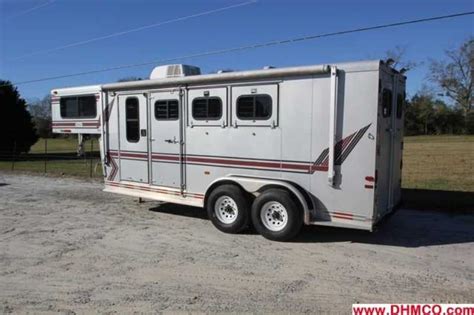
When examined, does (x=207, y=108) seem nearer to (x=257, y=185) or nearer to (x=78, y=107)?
(x=257, y=185)

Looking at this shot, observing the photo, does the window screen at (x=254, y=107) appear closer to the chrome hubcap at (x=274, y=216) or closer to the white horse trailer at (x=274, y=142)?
the white horse trailer at (x=274, y=142)

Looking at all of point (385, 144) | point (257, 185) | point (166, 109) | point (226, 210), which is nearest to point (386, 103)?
point (385, 144)

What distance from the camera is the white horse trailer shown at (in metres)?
7.05

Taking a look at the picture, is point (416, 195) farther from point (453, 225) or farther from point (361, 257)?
point (361, 257)

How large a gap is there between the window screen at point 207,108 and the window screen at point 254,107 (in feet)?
1.51

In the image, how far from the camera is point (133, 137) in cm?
993

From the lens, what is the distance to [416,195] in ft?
37.8

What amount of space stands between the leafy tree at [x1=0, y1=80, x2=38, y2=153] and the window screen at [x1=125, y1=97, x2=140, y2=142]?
2625 cm

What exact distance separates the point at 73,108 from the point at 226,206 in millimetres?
5175

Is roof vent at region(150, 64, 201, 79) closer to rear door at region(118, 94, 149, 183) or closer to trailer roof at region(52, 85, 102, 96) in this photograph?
rear door at region(118, 94, 149, 183)

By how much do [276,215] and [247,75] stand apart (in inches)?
94.0

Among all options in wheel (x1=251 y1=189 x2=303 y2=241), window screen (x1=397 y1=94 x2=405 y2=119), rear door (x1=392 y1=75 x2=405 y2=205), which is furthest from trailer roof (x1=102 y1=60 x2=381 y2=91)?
wheel (x1=251 y1=189 x2=303 y2=241)

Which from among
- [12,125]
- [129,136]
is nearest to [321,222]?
[129,136]

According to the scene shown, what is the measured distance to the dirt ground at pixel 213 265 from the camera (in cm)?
514
